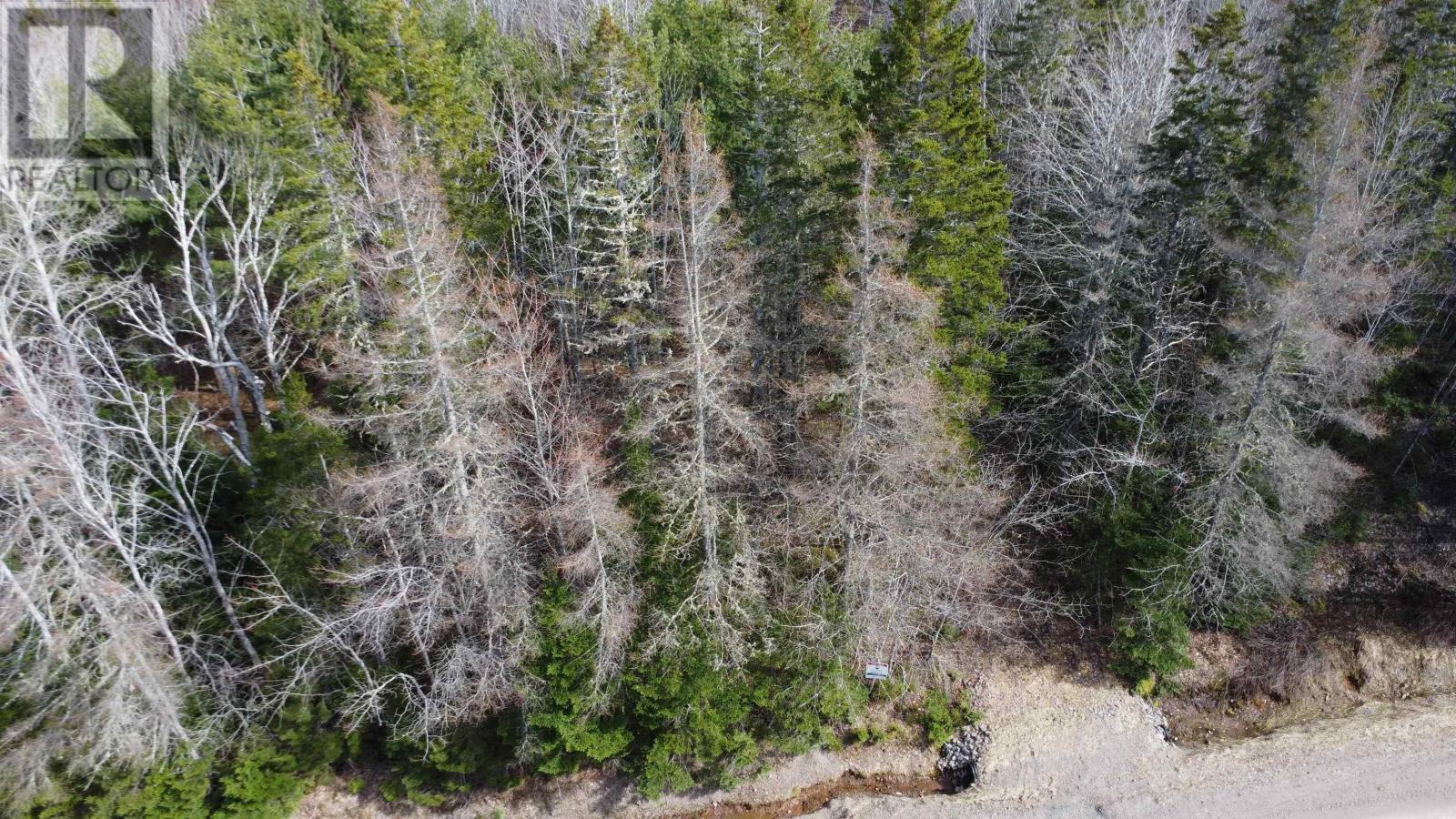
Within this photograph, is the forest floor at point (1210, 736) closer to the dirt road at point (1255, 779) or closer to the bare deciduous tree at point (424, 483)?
the dirt road at point (1255, 779)

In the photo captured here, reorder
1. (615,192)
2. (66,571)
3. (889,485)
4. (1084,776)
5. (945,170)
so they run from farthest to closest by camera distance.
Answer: (1084,776) < (889,485) < (615,192) < (945,170) < (66,571)

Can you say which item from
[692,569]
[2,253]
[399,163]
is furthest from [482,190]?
[692,569]

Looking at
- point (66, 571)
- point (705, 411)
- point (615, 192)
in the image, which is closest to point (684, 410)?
point (705, 411)

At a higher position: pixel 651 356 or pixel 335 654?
pixel 651 356

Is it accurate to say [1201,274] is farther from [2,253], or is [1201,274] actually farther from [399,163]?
[2,253]

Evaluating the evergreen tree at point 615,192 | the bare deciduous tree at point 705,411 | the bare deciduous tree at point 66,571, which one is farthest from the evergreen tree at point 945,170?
the bare deciduous tree at point 66,571

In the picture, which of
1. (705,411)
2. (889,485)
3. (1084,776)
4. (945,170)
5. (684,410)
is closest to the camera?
(945,170)

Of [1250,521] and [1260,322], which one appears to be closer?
[1260,322]

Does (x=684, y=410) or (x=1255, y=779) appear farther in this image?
(x=1255, y=779)

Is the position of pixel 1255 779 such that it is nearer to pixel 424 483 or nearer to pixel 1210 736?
pixel 1210 736
